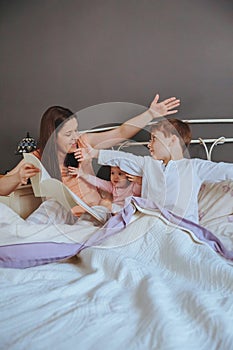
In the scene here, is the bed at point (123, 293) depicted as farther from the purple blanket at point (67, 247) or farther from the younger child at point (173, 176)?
the younger child at point (173, 176)

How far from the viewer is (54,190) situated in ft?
4.86

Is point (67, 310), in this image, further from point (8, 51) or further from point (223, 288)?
point (8, 51)

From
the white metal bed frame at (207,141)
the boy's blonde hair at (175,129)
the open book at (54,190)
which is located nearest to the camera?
the open book at (54,190)

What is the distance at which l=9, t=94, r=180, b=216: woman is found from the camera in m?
1.56

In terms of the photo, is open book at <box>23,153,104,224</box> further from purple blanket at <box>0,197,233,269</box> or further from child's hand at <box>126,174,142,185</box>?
child's hand at <box>126,174,142,185</box>

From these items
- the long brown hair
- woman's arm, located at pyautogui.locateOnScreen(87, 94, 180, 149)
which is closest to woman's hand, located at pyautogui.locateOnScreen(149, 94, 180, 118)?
woman's arm, located at pyautogui.locateOnScreen(87, 94, 180, 149)

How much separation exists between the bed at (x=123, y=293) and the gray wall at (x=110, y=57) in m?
0.89

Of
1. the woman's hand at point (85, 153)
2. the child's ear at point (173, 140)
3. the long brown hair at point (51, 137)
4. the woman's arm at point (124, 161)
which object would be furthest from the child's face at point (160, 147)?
the long brown hair at point (51, 137)

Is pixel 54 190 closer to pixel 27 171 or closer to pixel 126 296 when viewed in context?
pixel 27 171

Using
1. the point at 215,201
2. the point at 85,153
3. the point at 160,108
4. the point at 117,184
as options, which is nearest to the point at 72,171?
the point at 85,153

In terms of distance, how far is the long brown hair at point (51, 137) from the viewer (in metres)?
Result: 1.57

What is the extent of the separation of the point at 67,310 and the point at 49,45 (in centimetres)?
189

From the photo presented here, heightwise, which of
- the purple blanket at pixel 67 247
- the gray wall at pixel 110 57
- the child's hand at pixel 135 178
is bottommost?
the purple blanket at pixel 67 247

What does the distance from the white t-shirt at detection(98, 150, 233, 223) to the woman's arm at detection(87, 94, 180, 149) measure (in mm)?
250
